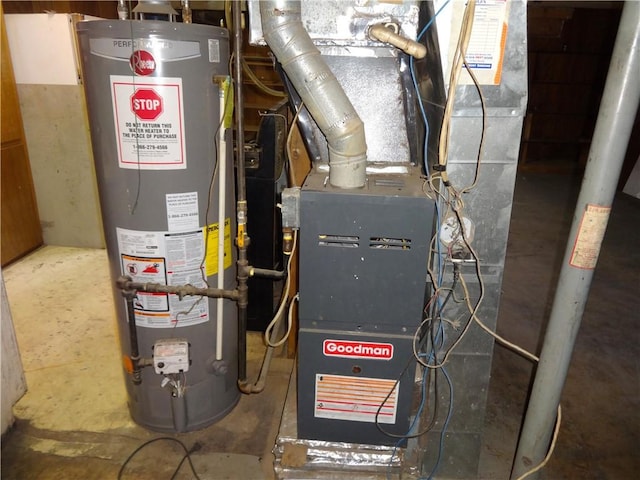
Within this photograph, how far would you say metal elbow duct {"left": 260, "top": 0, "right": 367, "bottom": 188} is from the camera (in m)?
1.06

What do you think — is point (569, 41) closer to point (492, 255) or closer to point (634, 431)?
point (634, 431)

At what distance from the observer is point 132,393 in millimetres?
1845

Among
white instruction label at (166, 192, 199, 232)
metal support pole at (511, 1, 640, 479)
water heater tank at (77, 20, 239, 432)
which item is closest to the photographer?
metal support pole at (511, 1, 640, 479)

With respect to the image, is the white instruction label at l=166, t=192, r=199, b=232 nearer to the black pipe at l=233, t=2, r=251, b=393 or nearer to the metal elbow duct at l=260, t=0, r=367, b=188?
the black pipe at l=233, t=2, r=251, b=393

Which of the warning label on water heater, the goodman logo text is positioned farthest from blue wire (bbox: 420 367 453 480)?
the warning label on water heater

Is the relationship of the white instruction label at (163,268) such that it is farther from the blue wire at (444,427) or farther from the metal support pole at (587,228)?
the metal support pole at (587,228)

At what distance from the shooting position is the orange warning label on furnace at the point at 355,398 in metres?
1.20

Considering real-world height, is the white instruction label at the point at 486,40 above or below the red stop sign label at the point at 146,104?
above

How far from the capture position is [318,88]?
3.53ft

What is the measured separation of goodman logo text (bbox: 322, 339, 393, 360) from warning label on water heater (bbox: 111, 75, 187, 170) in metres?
0.80

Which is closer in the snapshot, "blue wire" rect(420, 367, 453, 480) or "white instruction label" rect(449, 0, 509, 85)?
"white instruction label" rect(449, 0, 509, 85)

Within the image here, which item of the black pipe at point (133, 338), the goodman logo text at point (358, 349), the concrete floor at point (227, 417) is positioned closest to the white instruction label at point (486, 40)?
the goodman logo text at point (358, 349)

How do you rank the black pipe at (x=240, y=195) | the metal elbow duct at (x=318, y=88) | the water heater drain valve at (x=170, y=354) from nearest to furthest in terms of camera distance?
the metal elbow duct at (x=318, y=88) → the black pipe at (x=240, y=195) → the water heater drain valve at (x=170, y=354)

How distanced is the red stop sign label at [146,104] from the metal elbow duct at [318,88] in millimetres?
511
